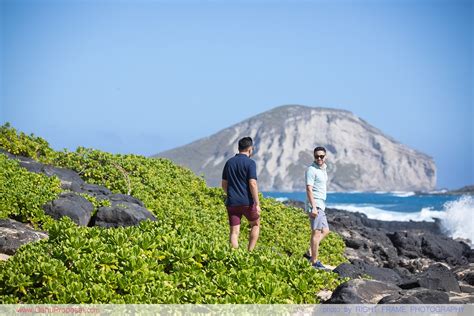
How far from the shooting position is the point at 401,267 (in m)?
19.1

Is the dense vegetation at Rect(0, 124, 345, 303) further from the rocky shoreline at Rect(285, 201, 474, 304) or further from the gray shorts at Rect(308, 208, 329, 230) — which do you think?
the gray shorts at Rect(308, 208, 329, 230)

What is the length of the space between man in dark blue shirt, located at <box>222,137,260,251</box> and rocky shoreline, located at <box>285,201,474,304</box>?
1630 mm

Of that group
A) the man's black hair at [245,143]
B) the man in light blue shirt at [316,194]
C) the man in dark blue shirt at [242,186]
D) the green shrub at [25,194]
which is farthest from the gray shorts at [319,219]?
the green shrub at [25,194]

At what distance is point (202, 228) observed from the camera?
571 inches

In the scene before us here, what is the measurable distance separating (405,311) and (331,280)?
163 centimetres

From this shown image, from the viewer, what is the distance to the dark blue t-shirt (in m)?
10.8

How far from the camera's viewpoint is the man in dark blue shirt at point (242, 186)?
10820mm

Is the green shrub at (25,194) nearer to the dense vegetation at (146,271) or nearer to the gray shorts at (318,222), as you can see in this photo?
the dense vegetation at (146,271)

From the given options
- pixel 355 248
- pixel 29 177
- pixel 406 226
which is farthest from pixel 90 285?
pixel 406 226

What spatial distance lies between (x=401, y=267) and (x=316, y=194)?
25.4 ft

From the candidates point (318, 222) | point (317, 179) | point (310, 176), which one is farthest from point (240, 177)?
point (318, 222)

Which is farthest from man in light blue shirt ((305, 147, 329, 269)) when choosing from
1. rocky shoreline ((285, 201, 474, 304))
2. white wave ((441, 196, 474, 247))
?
white wave ((441, 196, 474, 247))

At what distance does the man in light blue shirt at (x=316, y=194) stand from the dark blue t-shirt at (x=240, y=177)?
1545mm

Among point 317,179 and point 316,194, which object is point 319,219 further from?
point 317,179
